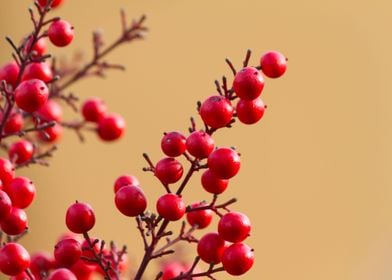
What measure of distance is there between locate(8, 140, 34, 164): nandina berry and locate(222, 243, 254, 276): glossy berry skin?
1.42 ft

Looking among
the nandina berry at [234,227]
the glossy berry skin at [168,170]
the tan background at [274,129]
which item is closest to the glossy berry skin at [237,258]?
the nandina berry at [234,227]

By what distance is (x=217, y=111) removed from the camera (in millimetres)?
995

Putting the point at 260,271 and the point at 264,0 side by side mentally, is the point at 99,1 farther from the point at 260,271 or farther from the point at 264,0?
the point at 260,271

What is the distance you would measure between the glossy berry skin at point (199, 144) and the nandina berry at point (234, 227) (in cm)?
9

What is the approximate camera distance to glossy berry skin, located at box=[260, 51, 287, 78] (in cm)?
108

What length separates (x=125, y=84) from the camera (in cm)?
518

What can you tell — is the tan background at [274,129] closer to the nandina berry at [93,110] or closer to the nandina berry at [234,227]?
the nandina berry at [93,110]

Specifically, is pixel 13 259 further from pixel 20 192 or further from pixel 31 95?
pixel 31 95

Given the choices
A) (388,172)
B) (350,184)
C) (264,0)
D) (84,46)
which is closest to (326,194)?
(350,184)

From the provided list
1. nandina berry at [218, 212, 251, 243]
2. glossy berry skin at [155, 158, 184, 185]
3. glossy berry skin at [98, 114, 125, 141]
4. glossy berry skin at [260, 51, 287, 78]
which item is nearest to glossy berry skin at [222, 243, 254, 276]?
nandina berry at [218, 212, 251, 243]

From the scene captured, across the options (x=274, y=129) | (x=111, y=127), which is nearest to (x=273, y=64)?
(x=111, y=127)

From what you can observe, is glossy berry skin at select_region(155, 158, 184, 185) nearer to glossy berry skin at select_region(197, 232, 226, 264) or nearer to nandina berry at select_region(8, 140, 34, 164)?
glossy berry skin at select_region(197, 232, 226, 264)

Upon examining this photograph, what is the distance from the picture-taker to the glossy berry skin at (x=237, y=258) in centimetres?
103

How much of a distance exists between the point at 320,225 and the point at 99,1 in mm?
2197
